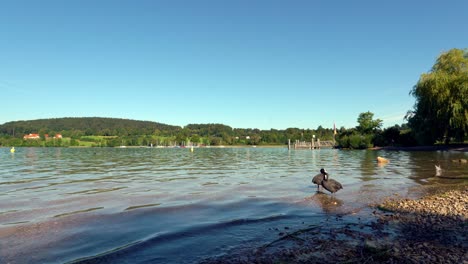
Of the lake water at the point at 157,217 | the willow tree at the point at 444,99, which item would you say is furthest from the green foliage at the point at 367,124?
the lake water at the point at 157,217

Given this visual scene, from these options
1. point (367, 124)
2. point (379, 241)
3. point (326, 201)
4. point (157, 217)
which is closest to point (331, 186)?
point (326, 201)

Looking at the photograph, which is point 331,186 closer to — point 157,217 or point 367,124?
point 157,217

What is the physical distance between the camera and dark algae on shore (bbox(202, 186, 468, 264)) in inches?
263

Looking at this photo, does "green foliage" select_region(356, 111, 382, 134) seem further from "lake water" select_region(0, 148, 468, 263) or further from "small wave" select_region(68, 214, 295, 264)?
"small wave" select_region(68, 214, 295, 264)

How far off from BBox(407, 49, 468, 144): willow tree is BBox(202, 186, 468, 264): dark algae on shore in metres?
54.0

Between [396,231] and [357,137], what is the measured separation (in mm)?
99176

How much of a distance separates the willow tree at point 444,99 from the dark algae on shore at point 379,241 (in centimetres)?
5400

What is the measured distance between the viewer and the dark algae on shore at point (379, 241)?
6680 millimetres

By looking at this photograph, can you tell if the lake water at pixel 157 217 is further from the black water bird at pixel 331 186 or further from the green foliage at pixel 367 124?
the green foliage at pixel 367 124

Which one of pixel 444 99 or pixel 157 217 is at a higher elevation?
pixel 444 99

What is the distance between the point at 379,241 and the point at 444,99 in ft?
199

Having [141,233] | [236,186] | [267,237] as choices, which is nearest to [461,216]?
[267,237]

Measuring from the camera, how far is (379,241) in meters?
7.76

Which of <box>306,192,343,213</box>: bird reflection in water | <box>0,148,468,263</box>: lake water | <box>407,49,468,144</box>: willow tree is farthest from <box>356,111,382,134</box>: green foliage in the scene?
<box>306,192,343,213</box>: bird reflection in water
